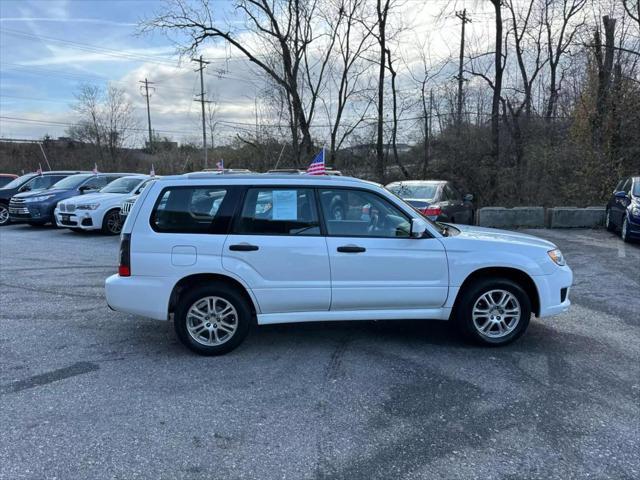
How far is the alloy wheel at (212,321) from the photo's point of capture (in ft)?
15.1

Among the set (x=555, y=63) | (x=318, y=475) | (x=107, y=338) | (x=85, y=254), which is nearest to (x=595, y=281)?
(x=318, y=475)

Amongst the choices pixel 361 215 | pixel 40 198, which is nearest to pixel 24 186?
pixel 40 198

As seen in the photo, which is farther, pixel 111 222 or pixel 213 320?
pixel 111 222

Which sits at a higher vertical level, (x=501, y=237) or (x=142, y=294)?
(x=501, y=237)

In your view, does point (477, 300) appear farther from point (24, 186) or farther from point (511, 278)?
point (24, 186)

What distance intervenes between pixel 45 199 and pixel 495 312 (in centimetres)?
1433

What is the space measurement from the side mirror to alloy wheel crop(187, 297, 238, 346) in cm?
187

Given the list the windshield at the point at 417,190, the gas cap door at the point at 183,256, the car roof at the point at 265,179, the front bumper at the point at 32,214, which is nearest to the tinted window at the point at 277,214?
the car roof at the point at 265,179

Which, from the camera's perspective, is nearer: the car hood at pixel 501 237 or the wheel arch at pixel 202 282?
the wheel arch at pixel 202 282

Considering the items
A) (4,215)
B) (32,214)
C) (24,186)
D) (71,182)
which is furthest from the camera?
(24,186)

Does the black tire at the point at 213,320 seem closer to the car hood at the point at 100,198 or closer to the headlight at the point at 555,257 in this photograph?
the headlight at the point at 555,257

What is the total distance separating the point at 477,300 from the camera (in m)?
4.75

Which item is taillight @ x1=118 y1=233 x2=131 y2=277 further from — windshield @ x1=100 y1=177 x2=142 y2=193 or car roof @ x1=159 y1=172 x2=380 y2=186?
windshield @ x1=100 y1=177 x2=142 y2=193

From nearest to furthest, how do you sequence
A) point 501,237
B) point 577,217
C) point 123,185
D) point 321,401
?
1. point 321,401
2. point 501,237
3. point 577,217
4. point 123,185
